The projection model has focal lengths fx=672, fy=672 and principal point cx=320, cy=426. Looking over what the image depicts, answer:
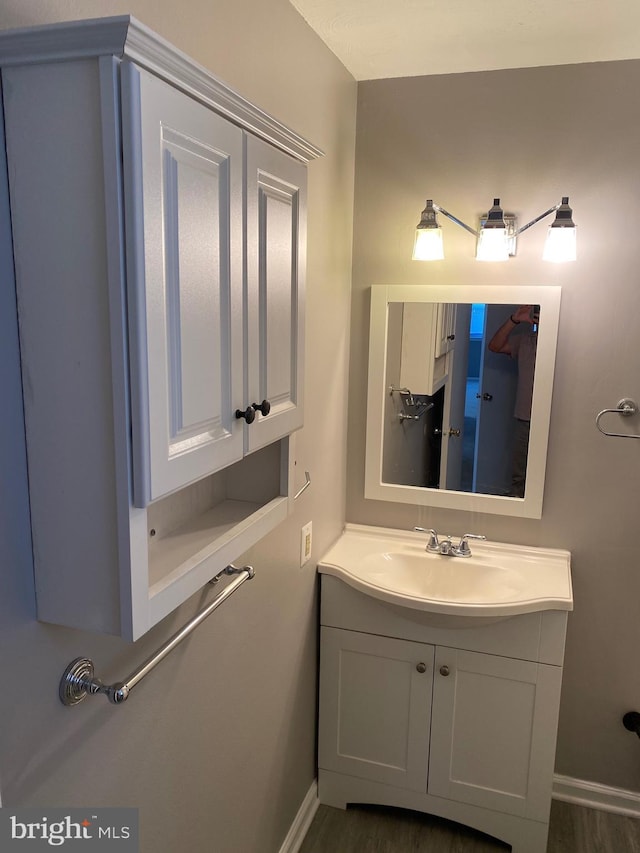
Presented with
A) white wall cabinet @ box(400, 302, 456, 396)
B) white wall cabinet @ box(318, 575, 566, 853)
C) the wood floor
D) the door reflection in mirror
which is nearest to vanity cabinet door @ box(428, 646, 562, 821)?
white wall cabinet @ box(318, 575, 566, 853)

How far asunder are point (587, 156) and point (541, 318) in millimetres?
495

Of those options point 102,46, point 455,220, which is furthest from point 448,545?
point 102,46

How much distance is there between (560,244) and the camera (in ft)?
6.40

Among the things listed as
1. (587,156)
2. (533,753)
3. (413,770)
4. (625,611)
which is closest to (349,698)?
(413,770)

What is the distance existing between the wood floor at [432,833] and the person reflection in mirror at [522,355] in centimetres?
116

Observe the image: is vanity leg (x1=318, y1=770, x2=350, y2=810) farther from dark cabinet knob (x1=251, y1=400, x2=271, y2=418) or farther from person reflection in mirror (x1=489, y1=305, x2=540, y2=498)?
dark cabinet knob (x1=251, y1=400, x2=271, y2=418)

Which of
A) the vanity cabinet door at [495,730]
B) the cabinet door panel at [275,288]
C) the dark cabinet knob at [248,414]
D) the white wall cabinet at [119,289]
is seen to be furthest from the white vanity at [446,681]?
the white wall cabinet at [119,289]

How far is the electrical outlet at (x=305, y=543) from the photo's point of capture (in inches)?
78.5

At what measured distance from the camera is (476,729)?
2.08m

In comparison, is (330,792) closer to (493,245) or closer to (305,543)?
(305,543)

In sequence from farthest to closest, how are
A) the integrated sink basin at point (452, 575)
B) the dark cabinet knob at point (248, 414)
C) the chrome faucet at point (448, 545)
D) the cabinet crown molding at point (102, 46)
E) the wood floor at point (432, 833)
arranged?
the chrome faucet at point (448, 545) → the wood floor at point (432, 833) → the integrated sink basin at point (452, 575) → the dark cabinet knob at point (248, 414) → the cabinet crown molding at point (102, 46)

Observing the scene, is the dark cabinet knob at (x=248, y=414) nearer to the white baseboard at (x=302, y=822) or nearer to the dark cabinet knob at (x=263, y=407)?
the dark cabinet knob at (x=263, y=407)

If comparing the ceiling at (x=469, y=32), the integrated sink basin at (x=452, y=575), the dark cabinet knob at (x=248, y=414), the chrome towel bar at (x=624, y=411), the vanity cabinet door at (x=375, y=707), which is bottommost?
the vanity cabinet door at (x=375, y=707)

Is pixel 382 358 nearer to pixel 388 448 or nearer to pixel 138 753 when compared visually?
pixel 388 448
